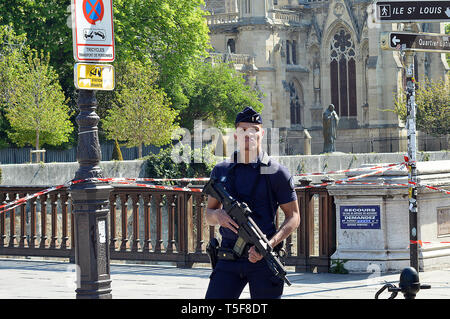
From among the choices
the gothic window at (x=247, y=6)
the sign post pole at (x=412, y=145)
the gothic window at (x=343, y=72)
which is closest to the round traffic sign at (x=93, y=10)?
the sign post pole at (x=412, y=145)

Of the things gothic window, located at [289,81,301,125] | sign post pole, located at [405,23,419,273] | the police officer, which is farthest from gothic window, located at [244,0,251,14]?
the police officer

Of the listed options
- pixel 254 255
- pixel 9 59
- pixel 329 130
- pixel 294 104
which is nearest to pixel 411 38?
pixel 254 255

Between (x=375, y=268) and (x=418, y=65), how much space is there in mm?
57681

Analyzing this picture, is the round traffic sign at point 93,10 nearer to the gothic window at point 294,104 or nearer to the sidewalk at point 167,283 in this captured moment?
the sidewalk at point 167,283

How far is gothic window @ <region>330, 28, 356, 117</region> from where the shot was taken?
67.6m

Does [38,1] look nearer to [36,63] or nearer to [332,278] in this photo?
[36,63]

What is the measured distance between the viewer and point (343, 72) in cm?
6825

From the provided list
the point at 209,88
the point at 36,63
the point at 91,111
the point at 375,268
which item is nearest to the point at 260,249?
the point at 91,111

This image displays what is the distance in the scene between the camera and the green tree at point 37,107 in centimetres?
3419

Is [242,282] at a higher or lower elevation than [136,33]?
→ lower

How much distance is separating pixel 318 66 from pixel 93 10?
6210 centimetres

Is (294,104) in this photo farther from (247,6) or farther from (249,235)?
(249,235)

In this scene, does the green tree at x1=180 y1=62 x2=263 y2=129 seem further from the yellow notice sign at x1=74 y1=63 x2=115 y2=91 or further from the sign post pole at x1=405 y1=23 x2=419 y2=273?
the yellow notice sign at x1=74 y1=63 x2=115 y2=91

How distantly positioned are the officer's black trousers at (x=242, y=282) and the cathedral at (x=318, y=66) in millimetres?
54178
